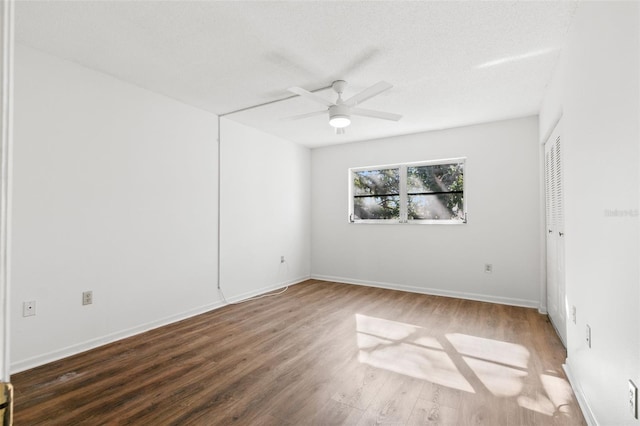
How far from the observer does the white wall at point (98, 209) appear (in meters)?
2.46

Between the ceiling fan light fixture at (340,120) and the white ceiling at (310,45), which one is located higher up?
the white ceiling at (310,45)

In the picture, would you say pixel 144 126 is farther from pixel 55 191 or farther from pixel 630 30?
pixel 630 30

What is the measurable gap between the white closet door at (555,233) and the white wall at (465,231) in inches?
15.7

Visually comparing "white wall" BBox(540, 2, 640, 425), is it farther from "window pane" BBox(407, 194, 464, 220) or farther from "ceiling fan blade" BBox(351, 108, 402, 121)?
"window pane" BBox(407, 194, 464, 220)

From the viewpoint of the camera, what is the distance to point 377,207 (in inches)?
214

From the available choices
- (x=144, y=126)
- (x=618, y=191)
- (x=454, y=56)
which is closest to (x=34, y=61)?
(x=144, y=126)

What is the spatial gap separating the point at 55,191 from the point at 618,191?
3768mm

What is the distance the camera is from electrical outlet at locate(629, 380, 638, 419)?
1.22 m

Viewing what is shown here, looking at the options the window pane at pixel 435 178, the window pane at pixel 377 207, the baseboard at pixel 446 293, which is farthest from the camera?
the window pane at pixel 377 207

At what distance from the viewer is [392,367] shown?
2.46m

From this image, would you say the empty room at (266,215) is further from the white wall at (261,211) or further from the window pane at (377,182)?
the window pane at (377,182)

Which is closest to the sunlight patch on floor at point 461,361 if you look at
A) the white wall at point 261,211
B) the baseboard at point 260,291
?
the baseboard at point 260,291

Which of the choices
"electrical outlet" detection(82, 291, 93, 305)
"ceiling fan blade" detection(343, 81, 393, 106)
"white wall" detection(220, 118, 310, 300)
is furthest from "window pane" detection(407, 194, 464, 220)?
"electrical outlet" detection(82, 291, 93, 305)

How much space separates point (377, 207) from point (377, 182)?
0.44m
